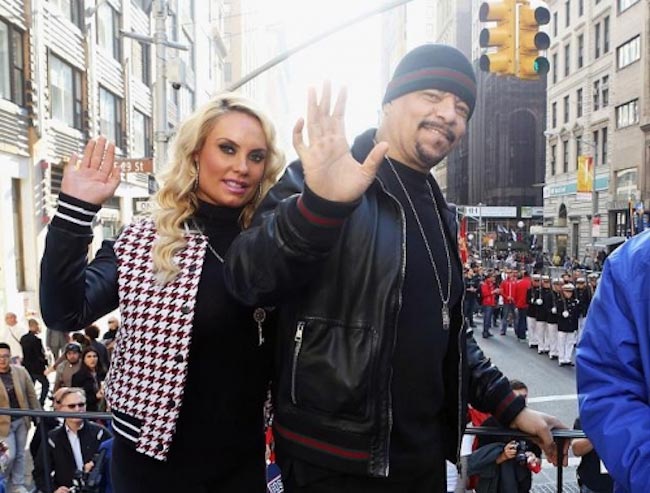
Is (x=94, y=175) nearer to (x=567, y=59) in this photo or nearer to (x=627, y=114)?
(x=627, y=114)

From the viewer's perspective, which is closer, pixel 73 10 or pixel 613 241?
pixel 73 10

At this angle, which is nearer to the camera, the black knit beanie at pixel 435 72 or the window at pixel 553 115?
the black knit beanie at pixel 435 72

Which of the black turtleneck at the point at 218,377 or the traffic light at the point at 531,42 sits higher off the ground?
the traffic light at the point at 531,42

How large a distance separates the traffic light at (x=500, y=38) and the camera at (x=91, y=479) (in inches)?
254

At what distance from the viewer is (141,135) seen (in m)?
26.1

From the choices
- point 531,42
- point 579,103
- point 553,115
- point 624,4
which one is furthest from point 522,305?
point 553,115

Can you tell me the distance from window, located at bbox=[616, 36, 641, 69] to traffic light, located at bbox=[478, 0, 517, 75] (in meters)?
32.0

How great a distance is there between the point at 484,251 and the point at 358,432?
175 ft

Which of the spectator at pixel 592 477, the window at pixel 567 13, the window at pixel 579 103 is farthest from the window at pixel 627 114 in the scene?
the spectator at pixel 592 477

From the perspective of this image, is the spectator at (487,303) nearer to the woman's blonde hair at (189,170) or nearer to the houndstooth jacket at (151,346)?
the woman's blonde hair at (189,170)

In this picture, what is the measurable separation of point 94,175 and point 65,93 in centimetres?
1787

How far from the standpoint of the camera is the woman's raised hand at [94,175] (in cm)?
196

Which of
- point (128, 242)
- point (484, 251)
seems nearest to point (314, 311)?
point (128, 242)

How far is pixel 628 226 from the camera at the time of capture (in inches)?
1367
